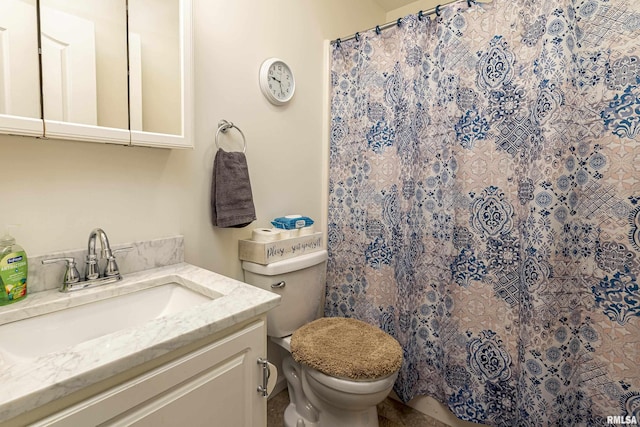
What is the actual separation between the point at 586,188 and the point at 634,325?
1.70ft

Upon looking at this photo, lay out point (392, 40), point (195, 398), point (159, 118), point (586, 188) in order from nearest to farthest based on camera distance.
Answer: point (195, 398) < point (159, 118) < point (586, 188) < point (392, 40)

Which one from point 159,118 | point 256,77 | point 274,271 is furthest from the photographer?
point 256,77

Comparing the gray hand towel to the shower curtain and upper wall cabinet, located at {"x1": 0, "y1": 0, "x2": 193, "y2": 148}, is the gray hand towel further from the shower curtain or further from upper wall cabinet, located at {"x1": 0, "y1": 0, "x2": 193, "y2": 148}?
the shower curtain

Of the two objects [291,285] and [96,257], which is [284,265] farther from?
[96,257]

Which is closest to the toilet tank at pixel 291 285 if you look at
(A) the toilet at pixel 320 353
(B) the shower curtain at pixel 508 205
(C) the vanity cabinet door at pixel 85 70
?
(A) the toilet at pixel 320 353

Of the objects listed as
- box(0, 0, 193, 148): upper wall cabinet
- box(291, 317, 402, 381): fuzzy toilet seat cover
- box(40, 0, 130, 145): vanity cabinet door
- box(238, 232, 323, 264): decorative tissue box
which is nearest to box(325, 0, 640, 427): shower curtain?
box(291, 317, 402, 381): fuzzy toilet seat cover

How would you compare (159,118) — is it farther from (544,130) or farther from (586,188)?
(586,188)

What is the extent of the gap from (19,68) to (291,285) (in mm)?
1153

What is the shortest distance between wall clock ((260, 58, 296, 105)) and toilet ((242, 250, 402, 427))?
0.80 m

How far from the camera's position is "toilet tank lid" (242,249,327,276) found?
4.46ft

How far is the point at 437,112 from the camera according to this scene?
146cm

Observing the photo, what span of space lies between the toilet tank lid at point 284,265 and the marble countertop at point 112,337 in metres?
0.33

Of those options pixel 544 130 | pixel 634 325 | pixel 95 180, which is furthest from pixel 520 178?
pixel 95 180

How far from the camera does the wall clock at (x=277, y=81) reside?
148 cm
